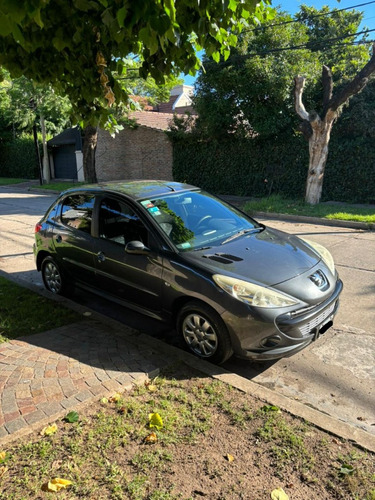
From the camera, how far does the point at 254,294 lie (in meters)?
3.43

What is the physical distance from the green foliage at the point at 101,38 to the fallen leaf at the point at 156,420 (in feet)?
8.35

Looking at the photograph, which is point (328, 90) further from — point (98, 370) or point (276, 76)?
point (98, 370)

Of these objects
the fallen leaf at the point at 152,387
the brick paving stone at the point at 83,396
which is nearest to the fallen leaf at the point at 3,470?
the brick paving stone at the point at 83,396

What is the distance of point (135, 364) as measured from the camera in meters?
3.59

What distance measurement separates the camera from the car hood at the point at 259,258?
363cm

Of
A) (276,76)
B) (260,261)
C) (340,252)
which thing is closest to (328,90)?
(276,76)

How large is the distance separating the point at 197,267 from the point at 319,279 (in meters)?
1.20

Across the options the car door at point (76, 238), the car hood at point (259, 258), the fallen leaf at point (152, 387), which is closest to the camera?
the fallen leaf at point (152, 387)

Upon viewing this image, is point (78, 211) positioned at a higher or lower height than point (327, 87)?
lower

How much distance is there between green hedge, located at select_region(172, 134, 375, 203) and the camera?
1410 cm

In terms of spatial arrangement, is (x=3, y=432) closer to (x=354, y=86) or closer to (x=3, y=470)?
(x=3, y=470)

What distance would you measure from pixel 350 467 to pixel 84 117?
13.5ft

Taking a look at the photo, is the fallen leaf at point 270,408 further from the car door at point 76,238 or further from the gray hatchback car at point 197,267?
the car door at point 76,238

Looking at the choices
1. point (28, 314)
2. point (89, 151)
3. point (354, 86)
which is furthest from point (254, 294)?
point (89, 151)
